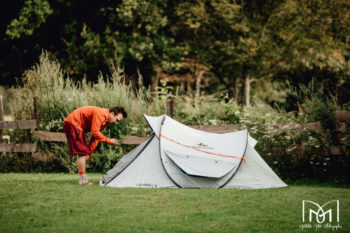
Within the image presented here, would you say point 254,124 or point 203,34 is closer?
point 254,124

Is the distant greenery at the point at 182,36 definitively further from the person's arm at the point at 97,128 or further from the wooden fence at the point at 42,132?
the person's arm at the point at 97,128

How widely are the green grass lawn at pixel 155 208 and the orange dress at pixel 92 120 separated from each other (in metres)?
0.85

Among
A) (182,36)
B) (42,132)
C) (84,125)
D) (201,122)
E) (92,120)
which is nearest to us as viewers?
(92,120)

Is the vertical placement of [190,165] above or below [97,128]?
below

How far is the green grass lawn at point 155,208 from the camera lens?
516 centimetres

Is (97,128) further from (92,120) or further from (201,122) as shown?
(201,122)

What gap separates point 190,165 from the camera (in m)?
8.10

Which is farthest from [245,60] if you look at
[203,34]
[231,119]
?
[231,119]

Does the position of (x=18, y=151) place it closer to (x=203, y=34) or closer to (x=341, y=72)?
(x=203, y=34)

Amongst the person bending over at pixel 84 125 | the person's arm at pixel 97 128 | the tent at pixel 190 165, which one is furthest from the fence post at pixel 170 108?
the person's arm at pixel 97 128

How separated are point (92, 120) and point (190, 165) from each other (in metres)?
1.84

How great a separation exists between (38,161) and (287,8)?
42.9 ft

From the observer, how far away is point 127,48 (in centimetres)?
2011

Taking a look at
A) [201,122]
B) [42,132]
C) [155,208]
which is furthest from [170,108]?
[155,208]
